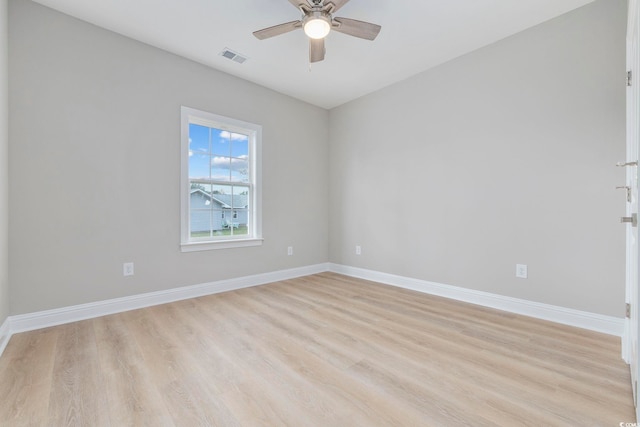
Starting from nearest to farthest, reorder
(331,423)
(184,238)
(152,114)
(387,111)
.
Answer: (331,423)
(152,114)
(184,238)
(387,111)

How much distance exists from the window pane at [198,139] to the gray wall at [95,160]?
0.66 ft

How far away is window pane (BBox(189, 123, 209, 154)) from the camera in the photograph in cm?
336

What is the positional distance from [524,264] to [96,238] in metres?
4.07

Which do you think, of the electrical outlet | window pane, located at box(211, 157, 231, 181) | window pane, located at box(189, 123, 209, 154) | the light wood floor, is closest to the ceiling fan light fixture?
window pane, located at box(189, 123, 209, 154)

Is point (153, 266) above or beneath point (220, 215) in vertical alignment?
beneath

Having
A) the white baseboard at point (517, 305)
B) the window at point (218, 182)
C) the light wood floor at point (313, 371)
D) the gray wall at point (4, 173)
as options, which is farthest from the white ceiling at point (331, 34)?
the light wood floor at point (313, 371)

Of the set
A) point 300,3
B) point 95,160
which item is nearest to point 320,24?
point 300,3

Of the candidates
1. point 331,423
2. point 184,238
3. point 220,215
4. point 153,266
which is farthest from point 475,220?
point 153,266

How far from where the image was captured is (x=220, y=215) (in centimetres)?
Answer: 361

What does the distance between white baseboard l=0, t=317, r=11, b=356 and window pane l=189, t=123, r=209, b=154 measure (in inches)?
84.7

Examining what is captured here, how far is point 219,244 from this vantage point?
3479 mm

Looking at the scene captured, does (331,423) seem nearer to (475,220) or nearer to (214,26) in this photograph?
(475,220)

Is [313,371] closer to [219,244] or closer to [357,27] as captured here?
[219,244]

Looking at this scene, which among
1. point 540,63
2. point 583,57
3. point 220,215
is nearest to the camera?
point 583,57
